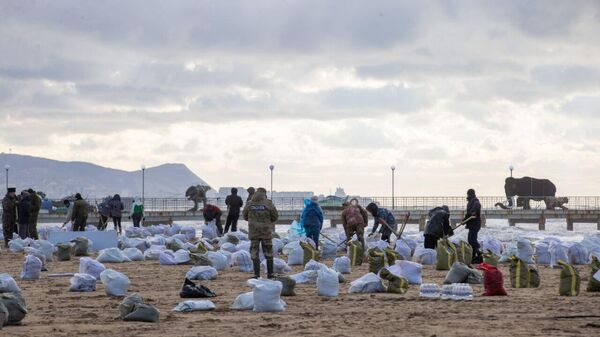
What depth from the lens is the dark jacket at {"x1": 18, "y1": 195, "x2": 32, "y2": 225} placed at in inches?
1050

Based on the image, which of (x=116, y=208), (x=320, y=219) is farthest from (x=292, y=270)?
(x=116, y=208)

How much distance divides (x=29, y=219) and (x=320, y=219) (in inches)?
350

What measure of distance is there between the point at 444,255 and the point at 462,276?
11.7 feet

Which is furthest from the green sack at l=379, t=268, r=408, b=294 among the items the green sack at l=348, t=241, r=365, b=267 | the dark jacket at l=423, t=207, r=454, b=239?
the dark jacket at l=423, t=207, r=454, b=239

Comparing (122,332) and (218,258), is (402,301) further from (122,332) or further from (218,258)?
(218,258)

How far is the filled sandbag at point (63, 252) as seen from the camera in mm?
22020

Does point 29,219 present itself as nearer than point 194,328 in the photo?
No

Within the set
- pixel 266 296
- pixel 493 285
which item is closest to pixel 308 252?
pixel 493 285

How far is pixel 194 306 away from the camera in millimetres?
11758

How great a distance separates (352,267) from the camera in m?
19.4

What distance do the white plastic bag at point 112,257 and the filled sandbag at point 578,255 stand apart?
8174 mm

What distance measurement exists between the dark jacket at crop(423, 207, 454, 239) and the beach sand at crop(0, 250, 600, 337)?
15.7 feet

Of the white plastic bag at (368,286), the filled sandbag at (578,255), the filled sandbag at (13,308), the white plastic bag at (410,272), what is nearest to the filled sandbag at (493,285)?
the white plastic bag at (368,286)

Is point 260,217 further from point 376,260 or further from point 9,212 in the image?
point 9,212
